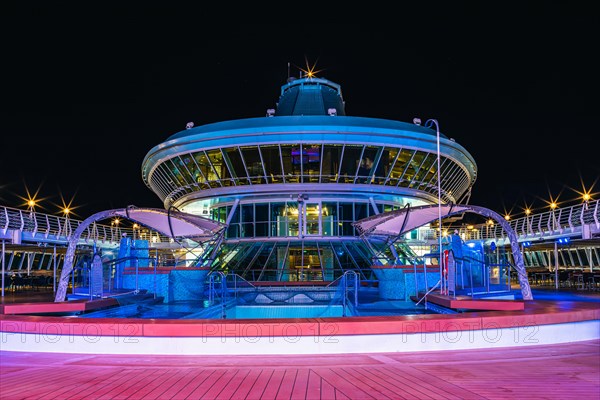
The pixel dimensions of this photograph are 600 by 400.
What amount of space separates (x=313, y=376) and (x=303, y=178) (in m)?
19.0

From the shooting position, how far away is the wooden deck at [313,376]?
5.53 m

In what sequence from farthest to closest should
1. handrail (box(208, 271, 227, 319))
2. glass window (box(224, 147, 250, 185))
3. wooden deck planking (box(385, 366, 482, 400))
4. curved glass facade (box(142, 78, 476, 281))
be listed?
glass window (box(224, 147, 250, 185)) < curved glass facade (box(142, 78, 476, 281)) < handrail (box(208, 271, 227, 319)) < wooden deck planking (box(385, 366, 482, 400))

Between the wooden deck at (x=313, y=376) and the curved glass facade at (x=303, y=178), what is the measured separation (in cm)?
1530

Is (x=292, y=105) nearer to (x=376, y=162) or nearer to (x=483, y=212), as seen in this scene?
(x=376, y=162)

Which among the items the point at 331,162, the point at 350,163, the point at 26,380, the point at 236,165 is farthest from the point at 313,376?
the point at 236,165

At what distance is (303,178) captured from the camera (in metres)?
25.1

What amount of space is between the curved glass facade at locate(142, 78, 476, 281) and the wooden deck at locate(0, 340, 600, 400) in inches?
602

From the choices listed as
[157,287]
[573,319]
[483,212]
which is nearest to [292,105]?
[157,287]

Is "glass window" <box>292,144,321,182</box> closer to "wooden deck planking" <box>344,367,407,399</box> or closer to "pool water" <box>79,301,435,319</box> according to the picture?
"pool water" <box>79,301,435,319</box>

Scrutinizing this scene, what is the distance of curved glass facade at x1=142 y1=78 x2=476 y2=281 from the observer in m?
24.2

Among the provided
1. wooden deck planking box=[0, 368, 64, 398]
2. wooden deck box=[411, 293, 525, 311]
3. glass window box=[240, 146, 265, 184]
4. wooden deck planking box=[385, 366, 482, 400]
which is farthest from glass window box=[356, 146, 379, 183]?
wooden deck planking box=[0, 368, 64, 398]

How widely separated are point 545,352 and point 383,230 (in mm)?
11501

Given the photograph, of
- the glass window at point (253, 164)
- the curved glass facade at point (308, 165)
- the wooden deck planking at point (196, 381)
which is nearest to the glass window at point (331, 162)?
the curved glass facade at point (308, 165)

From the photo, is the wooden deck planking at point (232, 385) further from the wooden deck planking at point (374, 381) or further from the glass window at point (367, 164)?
the glass window at point (367, 164)
